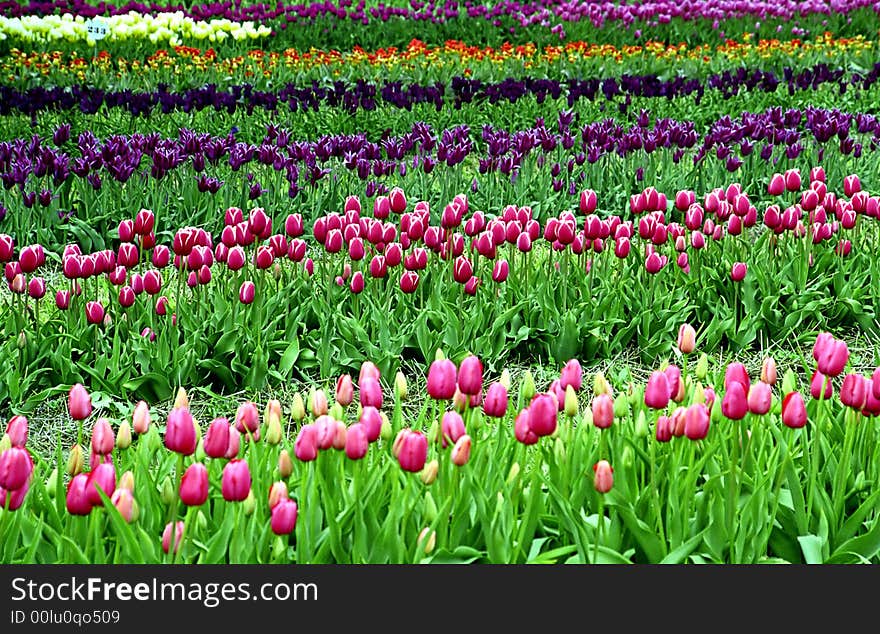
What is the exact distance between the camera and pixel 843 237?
5.16 m

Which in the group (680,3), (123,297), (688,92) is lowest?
(123,297)

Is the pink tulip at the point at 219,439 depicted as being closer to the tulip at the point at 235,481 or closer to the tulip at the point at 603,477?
the tulip at the point at 235,481

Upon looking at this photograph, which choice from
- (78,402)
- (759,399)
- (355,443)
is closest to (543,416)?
(355,443)

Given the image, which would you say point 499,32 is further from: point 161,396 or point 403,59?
point 161,396

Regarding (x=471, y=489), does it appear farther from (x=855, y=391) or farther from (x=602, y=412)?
(x=855, y=391)

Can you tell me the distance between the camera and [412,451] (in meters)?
2.17

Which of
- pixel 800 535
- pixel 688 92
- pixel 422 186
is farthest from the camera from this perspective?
pixel 688 92

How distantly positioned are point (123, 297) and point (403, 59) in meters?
8.97

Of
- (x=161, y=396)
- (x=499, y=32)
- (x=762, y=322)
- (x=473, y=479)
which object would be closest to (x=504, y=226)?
(x=762, y=322)

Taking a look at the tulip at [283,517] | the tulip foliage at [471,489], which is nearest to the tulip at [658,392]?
the tulip foliage at [471,489]

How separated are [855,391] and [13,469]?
1.78 m

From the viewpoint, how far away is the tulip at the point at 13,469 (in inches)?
82.6

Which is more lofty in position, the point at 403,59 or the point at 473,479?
the point at 403,59

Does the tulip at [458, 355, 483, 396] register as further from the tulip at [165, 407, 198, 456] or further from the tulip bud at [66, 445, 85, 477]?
the tulip bud at [66, 445, 85, 477]
